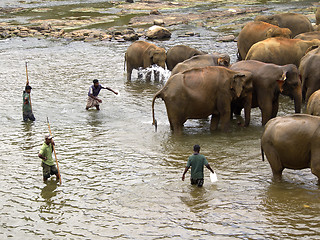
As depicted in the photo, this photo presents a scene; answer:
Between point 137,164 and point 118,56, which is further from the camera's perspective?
point 118,56

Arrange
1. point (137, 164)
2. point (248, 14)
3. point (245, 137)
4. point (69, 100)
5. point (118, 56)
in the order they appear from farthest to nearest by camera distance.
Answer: point (248, 14) → point (118, 56) → point (69, 100) → point (245, 137) → point (137, 164)

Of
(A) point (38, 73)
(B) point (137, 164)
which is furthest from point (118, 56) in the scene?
(B) point (137, 164)

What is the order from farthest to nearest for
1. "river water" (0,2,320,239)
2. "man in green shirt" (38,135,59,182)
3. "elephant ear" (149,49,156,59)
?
1. "elephant ear" (149,49,156,59)
2. "man in green shirt" (38,135,59,182)
3. "river water" (0,2,320,239)

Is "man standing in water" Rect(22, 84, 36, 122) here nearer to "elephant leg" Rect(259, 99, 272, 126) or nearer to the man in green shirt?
the man in green shirt

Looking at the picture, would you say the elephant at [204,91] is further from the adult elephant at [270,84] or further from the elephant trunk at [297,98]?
the elephant trunk at [297,98]

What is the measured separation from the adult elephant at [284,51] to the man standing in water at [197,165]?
7.94m

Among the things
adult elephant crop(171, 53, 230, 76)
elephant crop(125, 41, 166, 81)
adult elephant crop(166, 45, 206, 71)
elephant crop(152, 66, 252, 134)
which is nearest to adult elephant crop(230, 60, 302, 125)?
elephant crop(152, 66, 252, 134)

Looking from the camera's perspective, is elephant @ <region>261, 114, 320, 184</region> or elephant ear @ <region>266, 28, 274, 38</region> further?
elephant ear @ <region>266, 28, 274, 38</region>

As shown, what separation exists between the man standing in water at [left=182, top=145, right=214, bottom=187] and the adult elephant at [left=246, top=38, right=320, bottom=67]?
794 centimetres

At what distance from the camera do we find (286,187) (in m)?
9.58

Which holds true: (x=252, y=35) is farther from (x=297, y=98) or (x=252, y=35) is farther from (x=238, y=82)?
(x=238, y=82)

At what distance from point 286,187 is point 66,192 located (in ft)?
12.3

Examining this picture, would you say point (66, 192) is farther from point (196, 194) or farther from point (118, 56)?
point (118, 56)

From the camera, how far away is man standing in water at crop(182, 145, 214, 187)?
31.4 ft
